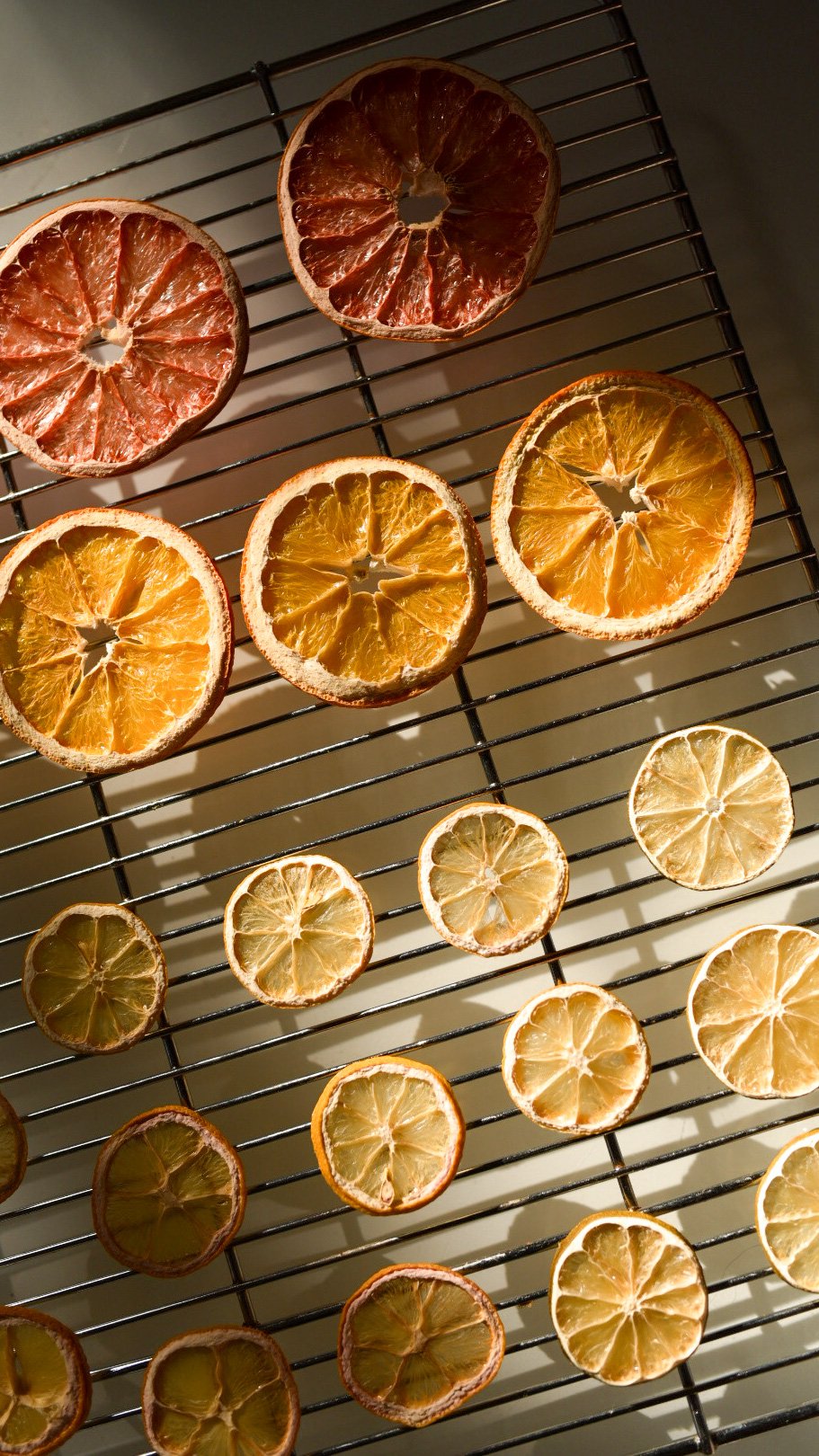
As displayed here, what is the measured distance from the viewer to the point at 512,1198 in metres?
2.05

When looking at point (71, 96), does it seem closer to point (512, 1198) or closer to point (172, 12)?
point (172, 12)

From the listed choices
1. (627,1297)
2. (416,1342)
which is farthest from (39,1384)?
(627,1297)

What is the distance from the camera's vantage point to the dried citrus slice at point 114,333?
1827 millimetres

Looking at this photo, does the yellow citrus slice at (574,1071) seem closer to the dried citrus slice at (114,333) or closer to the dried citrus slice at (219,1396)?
the dried citrus slice at (219,1396)

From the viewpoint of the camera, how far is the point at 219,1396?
1.82m

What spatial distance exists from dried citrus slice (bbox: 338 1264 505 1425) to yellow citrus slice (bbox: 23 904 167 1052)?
61 centimetres

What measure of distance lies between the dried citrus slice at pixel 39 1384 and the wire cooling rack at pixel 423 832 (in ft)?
0.51

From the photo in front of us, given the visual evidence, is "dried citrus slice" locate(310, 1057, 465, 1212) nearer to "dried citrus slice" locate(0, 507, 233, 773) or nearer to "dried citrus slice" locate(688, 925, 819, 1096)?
"dried citrus slice" locate(688, 925, 819, 1096)

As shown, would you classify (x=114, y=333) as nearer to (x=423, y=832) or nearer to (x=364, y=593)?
(x=364, y=593)

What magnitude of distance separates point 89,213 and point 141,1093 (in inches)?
62.2

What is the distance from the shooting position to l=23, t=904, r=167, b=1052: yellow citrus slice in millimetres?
1866

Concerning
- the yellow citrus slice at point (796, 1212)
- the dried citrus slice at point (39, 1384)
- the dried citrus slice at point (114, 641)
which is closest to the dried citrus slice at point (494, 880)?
the dried citrus slice at point (114, 641)

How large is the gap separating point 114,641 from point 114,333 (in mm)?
523

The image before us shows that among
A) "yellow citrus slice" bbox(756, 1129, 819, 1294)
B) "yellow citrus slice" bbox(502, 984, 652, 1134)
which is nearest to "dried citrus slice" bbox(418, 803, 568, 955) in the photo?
"yellow citrus slice" bbox(502, 984, 652, 1134)
